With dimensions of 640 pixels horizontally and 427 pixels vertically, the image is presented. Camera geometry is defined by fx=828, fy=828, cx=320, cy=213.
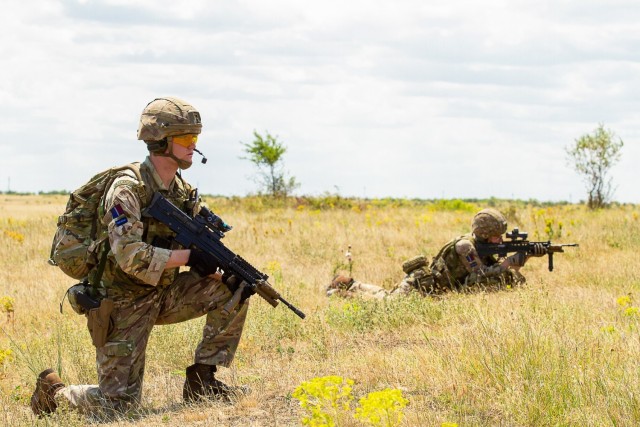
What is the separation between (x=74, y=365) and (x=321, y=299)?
3.48 metres

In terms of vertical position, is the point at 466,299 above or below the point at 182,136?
below

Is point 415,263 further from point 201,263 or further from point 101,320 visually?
point 101,320

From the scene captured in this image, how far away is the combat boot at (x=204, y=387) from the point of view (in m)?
5.48

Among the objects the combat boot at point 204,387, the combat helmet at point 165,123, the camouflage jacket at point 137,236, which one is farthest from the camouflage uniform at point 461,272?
the combat helmet at point 165,123

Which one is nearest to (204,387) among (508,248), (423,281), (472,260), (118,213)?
(118,213)

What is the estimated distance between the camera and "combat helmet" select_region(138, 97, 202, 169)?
215 inches

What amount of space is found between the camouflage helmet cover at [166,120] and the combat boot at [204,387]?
61.9 inches

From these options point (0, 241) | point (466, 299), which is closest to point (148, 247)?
point (466, 299)

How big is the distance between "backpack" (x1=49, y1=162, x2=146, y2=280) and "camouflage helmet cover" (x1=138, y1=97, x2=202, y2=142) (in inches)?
9.7

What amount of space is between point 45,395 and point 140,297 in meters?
0.93

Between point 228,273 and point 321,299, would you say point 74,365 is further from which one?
point 321,299

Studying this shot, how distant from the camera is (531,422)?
183 inches

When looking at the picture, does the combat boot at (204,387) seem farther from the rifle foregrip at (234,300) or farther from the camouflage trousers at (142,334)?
the rifle foregrip at (234,300)

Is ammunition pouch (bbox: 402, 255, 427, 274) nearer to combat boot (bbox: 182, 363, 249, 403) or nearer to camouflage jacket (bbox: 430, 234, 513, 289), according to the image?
camouflage jacket (bbox: 430, 234, 513, 289)
